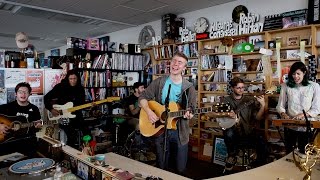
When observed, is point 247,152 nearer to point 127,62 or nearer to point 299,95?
point 299,95

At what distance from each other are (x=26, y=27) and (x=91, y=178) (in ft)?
20.3

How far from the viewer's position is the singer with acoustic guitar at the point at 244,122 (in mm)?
3219

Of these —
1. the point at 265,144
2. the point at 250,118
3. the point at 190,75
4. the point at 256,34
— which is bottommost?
the point at 265,144

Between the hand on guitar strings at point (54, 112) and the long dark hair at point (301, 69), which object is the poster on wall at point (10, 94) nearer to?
the hand on guitar strings at point (54, 112)

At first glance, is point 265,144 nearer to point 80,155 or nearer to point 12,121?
point 80,155

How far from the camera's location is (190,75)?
4.57 m

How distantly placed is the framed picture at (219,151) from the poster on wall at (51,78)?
2.67 meters

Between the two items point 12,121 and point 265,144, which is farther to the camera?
point 265,144

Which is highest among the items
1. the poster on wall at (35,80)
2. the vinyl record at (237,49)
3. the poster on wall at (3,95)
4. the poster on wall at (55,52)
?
the poster on wall at (55,52)

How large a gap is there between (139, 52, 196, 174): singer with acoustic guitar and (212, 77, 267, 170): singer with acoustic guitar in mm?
1201

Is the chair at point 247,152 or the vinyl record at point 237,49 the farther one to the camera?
the vinyl record at point 237,49

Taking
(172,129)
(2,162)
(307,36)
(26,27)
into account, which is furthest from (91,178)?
(26,27)

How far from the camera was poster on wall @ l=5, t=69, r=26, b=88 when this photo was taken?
129 inches

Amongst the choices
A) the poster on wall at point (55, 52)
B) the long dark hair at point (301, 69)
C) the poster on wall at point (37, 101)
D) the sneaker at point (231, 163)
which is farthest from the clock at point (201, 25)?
the poster on wall at point (55, 52)
